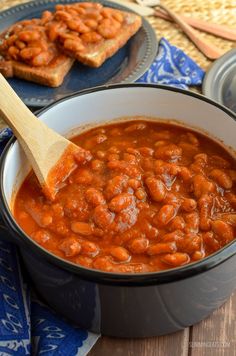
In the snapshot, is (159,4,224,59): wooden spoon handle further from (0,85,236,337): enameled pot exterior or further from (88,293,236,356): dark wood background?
(88,293,236,356): dark wood background

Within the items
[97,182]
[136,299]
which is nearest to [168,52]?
[97,182]

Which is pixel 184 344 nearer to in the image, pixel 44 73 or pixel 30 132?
pixel 30 132

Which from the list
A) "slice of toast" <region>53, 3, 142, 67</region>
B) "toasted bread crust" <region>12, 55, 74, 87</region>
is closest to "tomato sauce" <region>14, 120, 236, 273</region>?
"toasted bread crust" <region>12, 55, 74, 87</region>

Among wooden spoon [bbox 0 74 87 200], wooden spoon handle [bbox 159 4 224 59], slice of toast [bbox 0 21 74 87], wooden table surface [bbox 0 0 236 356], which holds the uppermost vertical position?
wooden spoon [bbox 0 74 87 200]

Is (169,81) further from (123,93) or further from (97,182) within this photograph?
(97,182)

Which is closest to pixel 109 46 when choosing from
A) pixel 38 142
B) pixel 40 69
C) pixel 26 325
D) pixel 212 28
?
pixel 40 69

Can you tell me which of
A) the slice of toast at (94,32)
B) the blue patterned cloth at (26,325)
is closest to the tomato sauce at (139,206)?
the blue patterned cloth at (26,325)
